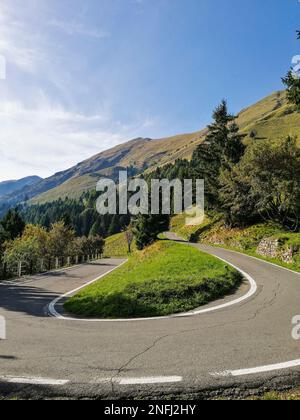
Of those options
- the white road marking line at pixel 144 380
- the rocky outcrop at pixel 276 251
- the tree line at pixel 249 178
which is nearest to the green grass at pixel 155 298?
the white road marking line at pixel 144 380

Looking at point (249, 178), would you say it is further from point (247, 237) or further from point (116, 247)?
point (116, 247)

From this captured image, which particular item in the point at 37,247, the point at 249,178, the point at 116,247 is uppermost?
the point at 249,178

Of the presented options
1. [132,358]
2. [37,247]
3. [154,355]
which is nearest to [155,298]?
[154,355]

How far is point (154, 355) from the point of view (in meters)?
6.48

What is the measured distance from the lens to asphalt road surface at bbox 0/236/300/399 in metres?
5.22

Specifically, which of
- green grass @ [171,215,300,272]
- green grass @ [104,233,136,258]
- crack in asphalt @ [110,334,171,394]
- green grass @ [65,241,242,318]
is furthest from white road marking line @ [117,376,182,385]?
green grass @ [104,233,136,258]

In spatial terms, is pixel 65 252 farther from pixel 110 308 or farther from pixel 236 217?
pixel 110 308

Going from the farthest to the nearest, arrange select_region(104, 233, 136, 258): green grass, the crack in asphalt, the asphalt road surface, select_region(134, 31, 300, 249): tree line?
select_region(104, 233, 136, 258): green grass, select_region(134, 31, 300, 249): tree line, the crack in asphalt, the asphalt road surface

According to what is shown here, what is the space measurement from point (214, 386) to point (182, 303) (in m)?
5.92

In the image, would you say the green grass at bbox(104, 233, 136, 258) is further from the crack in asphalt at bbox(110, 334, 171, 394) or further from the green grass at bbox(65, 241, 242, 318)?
the crack in asphalt at bbox(110, 334, 171, 394)

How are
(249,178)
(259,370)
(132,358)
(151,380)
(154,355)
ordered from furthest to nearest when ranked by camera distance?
(249,178) → (154,355) → (132,358) → (259,370) → (151,380)

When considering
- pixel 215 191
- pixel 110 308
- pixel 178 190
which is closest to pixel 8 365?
pixel 110 308

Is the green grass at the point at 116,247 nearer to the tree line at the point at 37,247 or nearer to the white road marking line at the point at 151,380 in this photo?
the tree line at the point at 37,247

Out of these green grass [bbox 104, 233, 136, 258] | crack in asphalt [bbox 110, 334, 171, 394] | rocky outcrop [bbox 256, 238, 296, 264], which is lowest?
green grass [bbox 104, 233, 136, 258]
